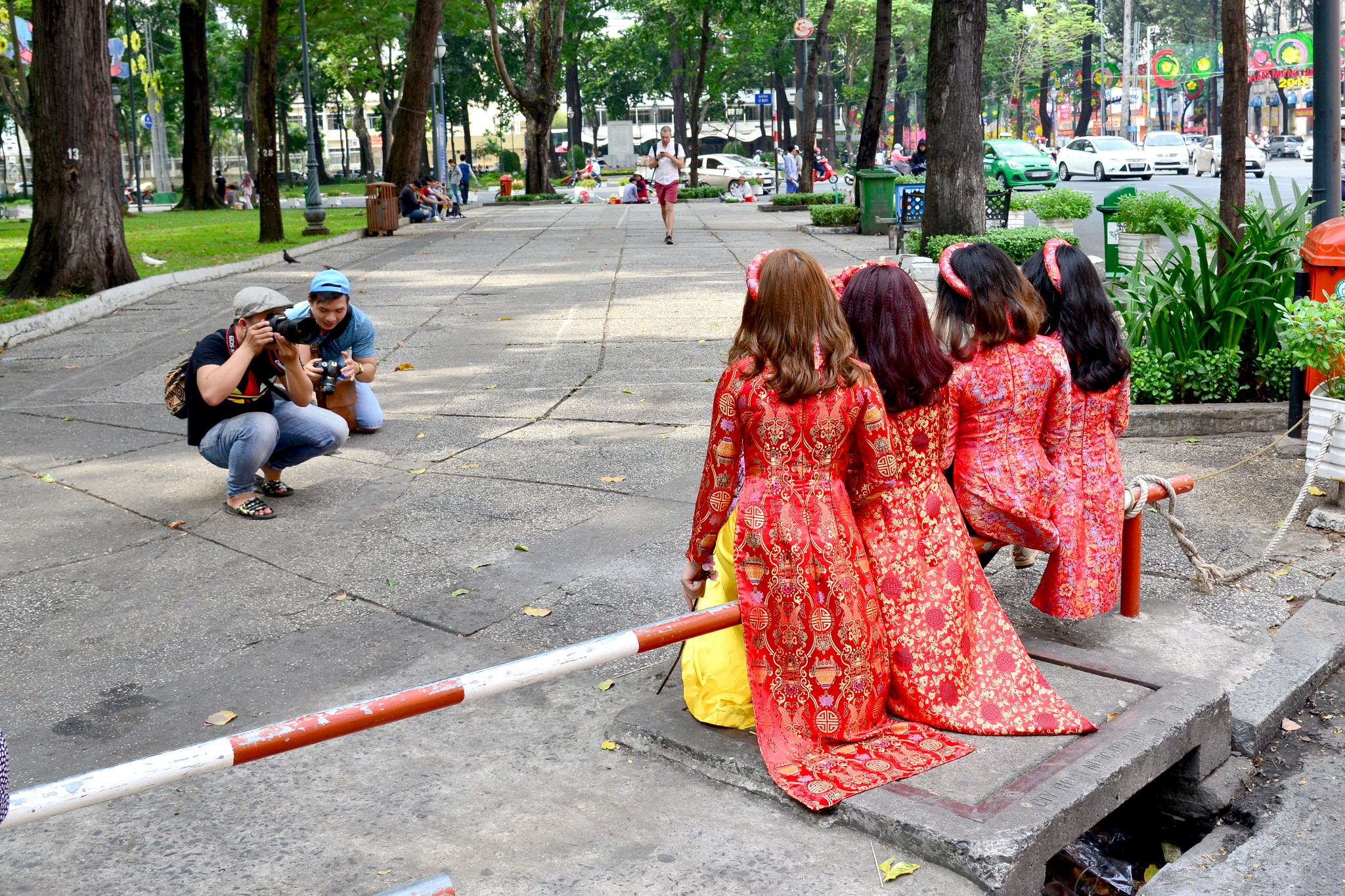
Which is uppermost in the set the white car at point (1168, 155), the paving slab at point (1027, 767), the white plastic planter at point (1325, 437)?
the white car at point (1168, 155)

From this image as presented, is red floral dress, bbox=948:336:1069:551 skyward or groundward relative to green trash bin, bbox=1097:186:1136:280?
groundward

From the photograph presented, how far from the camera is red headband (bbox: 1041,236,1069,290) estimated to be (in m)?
4.43

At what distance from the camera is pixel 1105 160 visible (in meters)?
36.3

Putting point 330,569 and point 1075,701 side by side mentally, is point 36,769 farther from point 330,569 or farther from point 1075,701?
point 1075,701

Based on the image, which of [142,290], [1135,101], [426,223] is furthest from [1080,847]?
[1135,101]

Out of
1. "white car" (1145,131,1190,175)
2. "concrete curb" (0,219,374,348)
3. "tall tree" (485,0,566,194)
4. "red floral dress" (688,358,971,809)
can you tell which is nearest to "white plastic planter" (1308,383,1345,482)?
"red floral dress" (688,358,971,809)

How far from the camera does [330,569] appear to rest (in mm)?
5520

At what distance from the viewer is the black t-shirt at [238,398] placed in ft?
20.3

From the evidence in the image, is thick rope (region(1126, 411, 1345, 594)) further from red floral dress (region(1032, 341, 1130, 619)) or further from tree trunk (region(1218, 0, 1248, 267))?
tree trunk (region(1218, 0, 1248, 267))

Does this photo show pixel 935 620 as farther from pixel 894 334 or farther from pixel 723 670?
pixel 894 334

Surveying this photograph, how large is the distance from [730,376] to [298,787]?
1699mm

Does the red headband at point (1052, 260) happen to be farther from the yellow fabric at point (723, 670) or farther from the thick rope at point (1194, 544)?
the yellow fabric at point (723, 670)

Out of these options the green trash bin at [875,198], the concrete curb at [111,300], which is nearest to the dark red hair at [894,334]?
the concrete curb at [111,300]

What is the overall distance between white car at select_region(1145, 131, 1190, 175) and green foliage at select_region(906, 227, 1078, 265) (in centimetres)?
2647
